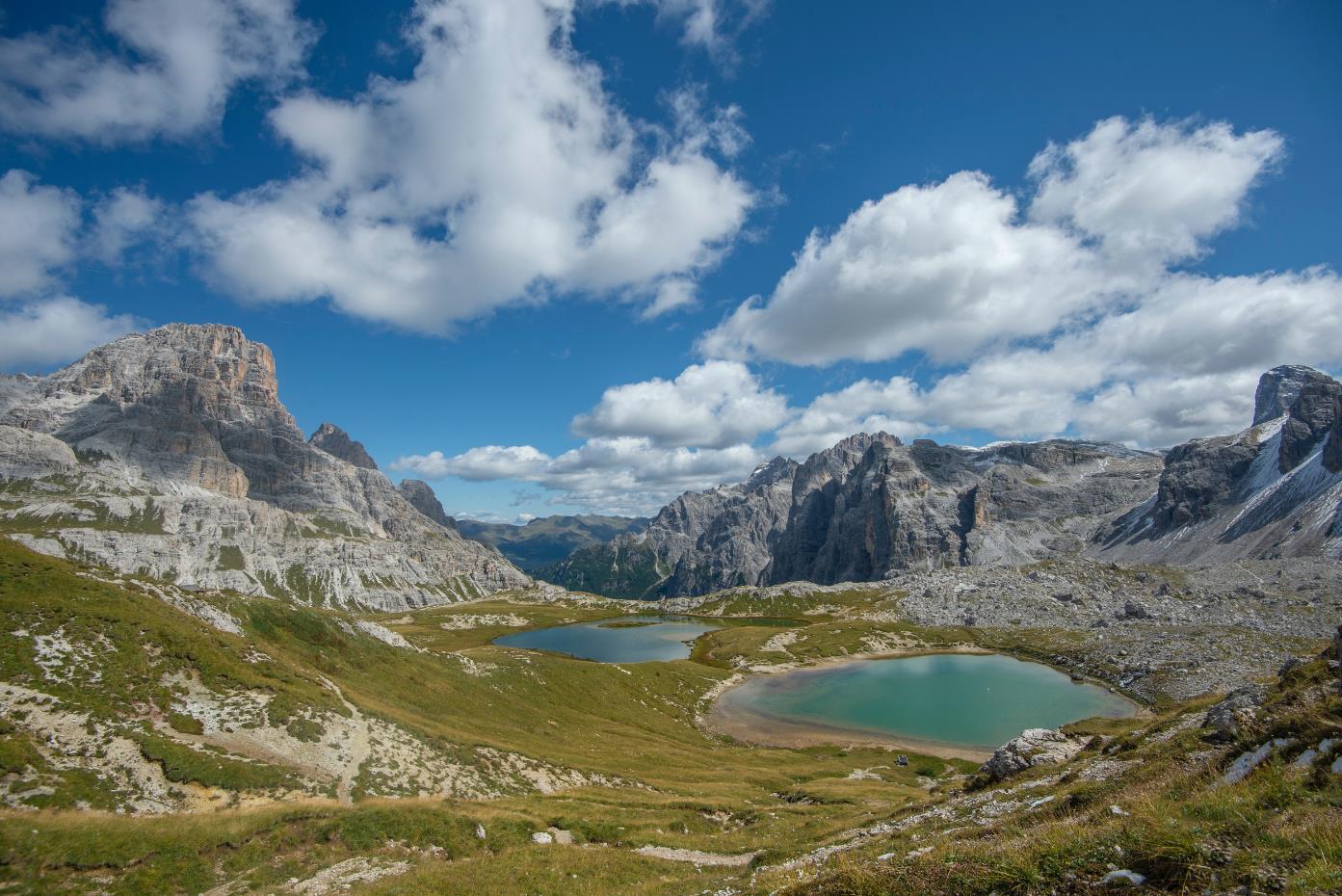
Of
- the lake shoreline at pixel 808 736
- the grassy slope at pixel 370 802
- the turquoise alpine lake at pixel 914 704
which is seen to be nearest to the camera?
the grassy slope at pixel 370 802

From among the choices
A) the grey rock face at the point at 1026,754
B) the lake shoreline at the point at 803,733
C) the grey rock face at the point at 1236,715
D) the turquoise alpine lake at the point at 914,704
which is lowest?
the turquoise alpine lake at the point at 914,704

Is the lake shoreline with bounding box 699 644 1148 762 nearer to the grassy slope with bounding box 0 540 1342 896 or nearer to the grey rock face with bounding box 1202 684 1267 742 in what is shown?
the grassy slope with bounding box 0 540 1342 896

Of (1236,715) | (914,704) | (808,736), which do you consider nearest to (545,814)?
(1236,715)

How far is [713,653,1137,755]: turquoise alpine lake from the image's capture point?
84375mm

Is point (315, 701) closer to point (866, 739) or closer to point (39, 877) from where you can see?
point (39, 877)

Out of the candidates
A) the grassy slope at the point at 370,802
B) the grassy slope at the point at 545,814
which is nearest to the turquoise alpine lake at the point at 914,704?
the grassy slope at the point at 370,802

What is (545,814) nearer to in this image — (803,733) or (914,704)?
(803,733)

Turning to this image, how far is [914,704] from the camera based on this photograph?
102188mm

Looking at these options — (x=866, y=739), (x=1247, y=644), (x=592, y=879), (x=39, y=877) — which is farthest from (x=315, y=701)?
(x=1247, y=644)

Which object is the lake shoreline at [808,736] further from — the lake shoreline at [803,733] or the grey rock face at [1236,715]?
the grey rock face at [1236,715]

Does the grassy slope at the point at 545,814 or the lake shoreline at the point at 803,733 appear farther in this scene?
the lake shoreline at the point at 803,733

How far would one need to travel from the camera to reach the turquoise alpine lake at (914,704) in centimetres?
8438

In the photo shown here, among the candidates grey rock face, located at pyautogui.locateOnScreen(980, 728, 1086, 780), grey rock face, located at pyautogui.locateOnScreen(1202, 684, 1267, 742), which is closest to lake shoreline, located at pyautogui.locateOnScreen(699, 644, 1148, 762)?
grey rock face, located at pyautogui.locateOnScreen(980, 728, 1086, 780)

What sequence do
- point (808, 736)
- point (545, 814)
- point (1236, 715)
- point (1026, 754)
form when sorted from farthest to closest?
point (808, 736), point (1026, 754), point (545, 814), point (1236, 715)
